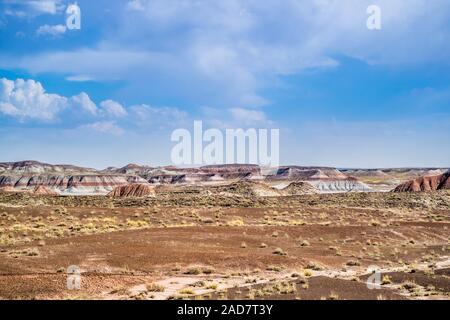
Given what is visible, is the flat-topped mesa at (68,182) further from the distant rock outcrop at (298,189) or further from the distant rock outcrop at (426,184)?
the distant rock outcrop at (426,184)

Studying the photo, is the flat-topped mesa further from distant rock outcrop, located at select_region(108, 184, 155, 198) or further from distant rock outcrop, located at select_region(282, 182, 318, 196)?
distant rock outcrop, located at select_region(282, 182, 318, 196)

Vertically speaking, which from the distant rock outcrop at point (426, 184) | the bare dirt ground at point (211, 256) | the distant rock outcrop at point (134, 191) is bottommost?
the bare dirt ground at point (211, 256)

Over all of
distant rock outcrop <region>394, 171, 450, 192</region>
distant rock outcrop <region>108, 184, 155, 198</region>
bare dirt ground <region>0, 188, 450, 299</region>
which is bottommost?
bare dirt ground <region>0, 188, 450, 299</region>

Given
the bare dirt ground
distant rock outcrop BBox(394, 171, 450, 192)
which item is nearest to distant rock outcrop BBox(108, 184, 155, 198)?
the bare dirt ground

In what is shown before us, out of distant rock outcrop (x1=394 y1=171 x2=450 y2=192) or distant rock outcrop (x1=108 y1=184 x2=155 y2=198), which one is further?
distant rock outcrop (x1=394 y1=171 x2=450 y2=192)

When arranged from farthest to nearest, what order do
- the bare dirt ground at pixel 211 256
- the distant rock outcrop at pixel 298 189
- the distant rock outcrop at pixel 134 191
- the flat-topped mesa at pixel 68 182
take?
the flat-topped mesa at pixel 68 182 < the distant rock outcrop at pixel 298 189 < the distant rock outcrop at pixel 134 191 < the bare dirt ground at pixel 211 256

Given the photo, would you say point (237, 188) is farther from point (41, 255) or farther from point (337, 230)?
point (41, 255)

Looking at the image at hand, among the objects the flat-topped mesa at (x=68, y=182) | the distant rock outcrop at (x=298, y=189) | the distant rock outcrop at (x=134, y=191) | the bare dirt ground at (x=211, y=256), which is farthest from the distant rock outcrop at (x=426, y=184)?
the flat-topped mesa at (x=68, y=182)

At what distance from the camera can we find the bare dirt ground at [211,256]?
62.4 ft

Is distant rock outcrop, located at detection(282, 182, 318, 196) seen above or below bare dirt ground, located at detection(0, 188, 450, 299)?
above

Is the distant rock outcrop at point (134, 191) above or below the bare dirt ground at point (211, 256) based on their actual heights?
above

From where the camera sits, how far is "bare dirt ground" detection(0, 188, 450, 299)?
1902 cm

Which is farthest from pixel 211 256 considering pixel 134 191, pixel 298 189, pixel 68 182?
pixel 68 182

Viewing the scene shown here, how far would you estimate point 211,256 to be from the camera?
27281 millimetres
